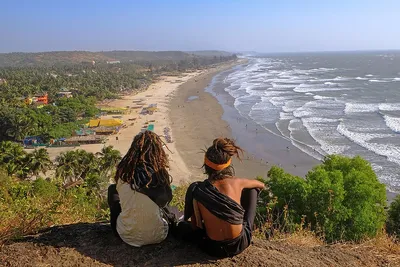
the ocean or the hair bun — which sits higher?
the hair bun

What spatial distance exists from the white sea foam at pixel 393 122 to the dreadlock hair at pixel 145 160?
29500 millimetres

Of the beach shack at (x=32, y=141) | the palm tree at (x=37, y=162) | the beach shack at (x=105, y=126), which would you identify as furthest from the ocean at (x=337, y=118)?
the beach shack at (x=32, y=141)

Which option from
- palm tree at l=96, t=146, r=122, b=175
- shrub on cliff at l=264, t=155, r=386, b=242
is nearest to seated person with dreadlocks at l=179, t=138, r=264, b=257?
shrub on cliff at l=264, t=155, r=386, b=242

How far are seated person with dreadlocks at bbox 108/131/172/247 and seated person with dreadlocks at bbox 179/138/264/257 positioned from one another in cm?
28

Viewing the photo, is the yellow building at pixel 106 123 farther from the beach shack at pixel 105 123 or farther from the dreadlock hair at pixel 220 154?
the dreadlock hair at pixel 220 154

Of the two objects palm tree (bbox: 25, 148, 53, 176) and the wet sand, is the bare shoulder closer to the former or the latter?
the wet sand

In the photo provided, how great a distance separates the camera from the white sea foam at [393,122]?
28883mm

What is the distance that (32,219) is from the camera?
143 inches

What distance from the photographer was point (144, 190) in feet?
10.2

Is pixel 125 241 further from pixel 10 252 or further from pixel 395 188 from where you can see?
pixel 395 188

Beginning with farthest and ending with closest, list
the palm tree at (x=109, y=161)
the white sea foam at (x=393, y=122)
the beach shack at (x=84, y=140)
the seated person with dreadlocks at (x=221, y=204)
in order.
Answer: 1. the beach shack at (x=84, y=140)
2. the white sea foam at (x=393, y=122)
3. the palm tree at (x=109, y=161)
4. the seated person with dreadlocks at (x=221, y=204)

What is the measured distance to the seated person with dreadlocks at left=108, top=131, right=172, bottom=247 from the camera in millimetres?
3133

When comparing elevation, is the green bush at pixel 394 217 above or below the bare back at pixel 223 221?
below

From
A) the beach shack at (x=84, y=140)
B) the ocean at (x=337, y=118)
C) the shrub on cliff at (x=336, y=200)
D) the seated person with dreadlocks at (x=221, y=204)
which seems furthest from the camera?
the beach shack at (x=84, y=140)
